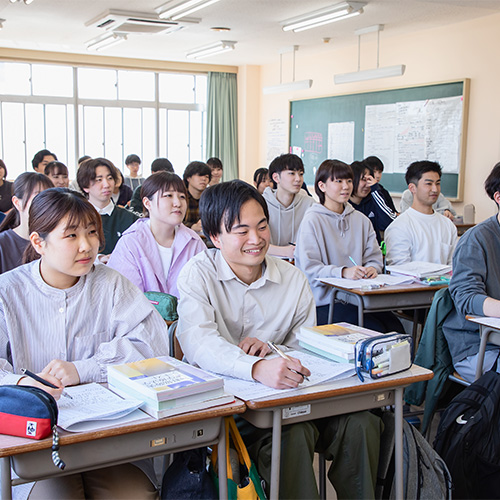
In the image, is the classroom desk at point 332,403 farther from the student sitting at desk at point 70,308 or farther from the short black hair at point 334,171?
the short black hair at point 334,171

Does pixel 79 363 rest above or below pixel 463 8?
below

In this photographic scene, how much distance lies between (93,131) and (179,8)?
4.51 m

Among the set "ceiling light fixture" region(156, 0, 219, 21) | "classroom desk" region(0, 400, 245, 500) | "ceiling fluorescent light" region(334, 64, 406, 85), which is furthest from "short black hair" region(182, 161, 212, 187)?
"classroom desk" region(0, 400, 245, 500)

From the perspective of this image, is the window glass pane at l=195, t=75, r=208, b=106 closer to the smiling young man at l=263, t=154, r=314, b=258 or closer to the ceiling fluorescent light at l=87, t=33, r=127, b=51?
the ceiling fluorescent light at l=87, t=33, r=127, b=51

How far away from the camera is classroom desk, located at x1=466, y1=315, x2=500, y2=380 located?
2.45 metres

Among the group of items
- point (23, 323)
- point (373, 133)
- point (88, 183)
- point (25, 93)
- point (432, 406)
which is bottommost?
point (432, 406)

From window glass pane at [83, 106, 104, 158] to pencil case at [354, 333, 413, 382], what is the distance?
30.1ft

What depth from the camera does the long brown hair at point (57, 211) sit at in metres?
1.89

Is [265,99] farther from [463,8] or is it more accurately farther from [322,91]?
[463,8]

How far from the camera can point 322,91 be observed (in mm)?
9188

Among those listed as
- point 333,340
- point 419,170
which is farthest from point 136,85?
point 333,340

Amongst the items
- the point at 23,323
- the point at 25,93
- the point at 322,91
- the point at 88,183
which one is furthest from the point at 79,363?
the point at 25,93

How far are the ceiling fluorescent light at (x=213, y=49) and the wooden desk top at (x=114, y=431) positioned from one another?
7541mm

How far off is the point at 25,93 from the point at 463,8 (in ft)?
21.9
